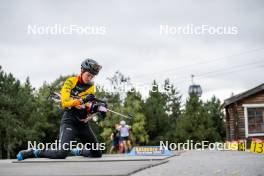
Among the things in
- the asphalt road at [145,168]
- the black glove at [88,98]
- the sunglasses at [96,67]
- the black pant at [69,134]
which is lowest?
the asphalt road at [145,168]

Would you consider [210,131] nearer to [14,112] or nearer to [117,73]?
[117,73]

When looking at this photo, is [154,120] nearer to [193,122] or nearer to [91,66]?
[193,122]

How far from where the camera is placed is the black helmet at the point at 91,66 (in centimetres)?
1012

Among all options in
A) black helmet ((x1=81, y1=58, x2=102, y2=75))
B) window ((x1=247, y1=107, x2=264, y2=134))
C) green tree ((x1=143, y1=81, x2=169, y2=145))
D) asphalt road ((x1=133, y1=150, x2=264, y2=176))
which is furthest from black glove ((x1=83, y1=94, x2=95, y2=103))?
green tree ((x1=143, y1=81, x2=169, y2=145))

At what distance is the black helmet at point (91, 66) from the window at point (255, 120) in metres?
23.8

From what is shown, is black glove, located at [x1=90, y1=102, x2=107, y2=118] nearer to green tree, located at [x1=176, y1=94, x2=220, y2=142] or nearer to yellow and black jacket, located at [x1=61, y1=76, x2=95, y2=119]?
yellow and black jacket, located at [x1=61, y1=76, x2=95, y2=119]

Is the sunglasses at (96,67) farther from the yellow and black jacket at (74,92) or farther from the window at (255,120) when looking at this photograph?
the window at (255,120)

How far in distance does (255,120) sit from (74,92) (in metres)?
24.4

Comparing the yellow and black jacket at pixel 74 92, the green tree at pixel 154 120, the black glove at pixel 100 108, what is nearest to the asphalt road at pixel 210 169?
the black glove at pixel 100 108

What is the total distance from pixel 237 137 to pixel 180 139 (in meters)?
16.6

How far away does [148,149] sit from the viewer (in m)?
16.0

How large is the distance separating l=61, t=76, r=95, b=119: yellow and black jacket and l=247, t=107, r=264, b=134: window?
2360 cm

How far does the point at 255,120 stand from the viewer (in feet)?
107

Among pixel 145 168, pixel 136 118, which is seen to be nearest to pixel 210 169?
pixel 145 168
